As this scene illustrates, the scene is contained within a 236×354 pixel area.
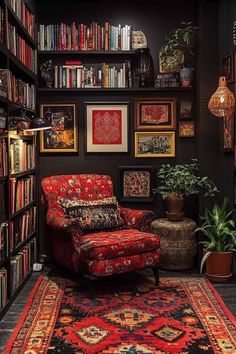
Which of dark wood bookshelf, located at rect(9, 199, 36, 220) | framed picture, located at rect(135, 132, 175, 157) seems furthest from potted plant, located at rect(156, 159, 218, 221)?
dark wood bookshelf, located at rect(9, 199, 36, 220)

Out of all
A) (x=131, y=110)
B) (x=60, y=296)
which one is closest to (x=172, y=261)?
(x=60, y=296)

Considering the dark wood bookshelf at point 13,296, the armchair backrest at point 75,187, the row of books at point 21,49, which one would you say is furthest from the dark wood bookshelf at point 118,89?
A: the dark wood bookshelf at point 13,296

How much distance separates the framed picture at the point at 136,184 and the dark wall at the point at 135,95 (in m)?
0.08

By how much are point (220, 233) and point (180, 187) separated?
66 centimetres

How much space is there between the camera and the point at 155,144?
5.25 meters

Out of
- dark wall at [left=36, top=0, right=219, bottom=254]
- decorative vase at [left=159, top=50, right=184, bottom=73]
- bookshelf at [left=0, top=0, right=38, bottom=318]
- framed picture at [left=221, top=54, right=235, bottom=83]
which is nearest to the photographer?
bookshelf at [left=0, top=0, right=38, bottom=318]

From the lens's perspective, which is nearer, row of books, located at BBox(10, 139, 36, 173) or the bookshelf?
the bookshelf

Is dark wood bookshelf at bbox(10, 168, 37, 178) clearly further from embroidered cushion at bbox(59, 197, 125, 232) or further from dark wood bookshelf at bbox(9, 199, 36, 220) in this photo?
embroidered cushion at bbox(59, 197, 125, 232)

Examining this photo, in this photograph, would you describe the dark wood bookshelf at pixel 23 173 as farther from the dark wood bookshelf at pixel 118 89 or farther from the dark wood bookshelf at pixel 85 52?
the dark wood bookshelf at pixel 85 52

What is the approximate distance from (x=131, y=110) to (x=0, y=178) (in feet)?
7.10

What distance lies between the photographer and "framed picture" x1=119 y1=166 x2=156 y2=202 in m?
5.24

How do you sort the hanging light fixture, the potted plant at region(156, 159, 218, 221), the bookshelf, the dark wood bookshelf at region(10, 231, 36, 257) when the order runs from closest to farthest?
1. the bookshelf
2. the dark wood bookshelf at region(10, 231, 36, 257)
3. the hanging light fixture
4. the potted plant at region(156, 159, 218, 221)

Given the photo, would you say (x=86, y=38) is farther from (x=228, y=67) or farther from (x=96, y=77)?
(x=228, y=67)

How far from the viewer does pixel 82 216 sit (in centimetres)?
449
